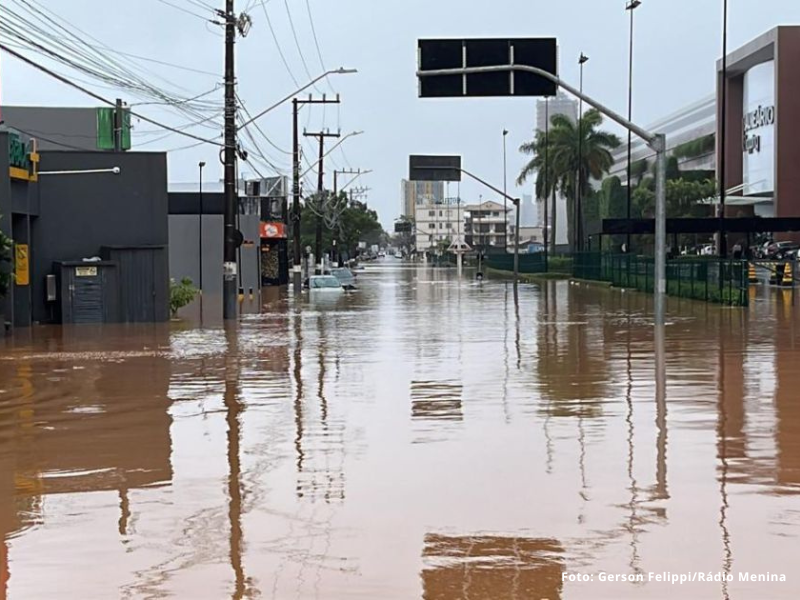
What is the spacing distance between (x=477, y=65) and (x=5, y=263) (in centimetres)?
1502

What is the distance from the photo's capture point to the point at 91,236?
3734 centimetres

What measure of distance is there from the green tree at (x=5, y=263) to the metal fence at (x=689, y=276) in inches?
990

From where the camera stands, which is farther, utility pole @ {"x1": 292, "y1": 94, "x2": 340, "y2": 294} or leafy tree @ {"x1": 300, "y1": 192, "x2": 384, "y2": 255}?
leafy tree @ {"x1": 300, "y1": 192, "x2": 384, "y2": 255}

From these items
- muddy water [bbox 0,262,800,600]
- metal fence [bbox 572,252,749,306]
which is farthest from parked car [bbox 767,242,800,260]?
muddy water [bbox 0,262,800,600]

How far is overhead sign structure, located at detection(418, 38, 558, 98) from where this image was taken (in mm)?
24375

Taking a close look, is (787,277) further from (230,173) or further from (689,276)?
(230,173)

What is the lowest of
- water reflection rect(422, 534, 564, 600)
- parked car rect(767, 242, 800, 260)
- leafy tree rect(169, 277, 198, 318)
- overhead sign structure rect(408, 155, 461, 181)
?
water reflection rect(422, 534, 564, 600)

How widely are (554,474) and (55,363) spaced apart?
14.8 meters

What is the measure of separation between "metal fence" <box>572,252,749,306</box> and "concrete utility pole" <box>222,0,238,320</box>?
18.1m

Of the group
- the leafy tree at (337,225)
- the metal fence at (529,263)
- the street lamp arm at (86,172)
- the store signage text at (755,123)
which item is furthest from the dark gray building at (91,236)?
the store signage text at (755,123)

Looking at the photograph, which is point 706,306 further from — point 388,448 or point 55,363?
point 388,448

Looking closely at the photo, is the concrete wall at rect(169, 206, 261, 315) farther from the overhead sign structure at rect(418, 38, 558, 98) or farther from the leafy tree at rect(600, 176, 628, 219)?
the leafy tree at rect(600, 176, 628, 219)

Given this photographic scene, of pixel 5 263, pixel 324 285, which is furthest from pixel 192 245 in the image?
pixel 5 263

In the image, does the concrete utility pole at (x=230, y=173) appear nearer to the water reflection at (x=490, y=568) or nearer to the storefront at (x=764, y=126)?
the water reflection at (x=490, y=568)
